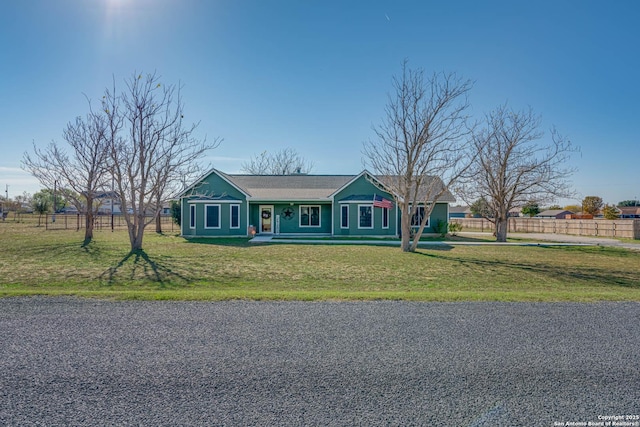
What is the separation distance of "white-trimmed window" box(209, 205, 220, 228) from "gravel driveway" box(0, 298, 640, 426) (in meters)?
18.0

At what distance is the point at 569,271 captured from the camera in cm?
1206

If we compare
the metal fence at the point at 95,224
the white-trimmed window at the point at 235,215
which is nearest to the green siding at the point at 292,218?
the white-trimmed window at the point at 235,215

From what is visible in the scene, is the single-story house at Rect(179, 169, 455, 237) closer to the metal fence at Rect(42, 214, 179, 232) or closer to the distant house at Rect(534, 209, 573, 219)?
the metal fence at Rect(42, 214, 179, 232)

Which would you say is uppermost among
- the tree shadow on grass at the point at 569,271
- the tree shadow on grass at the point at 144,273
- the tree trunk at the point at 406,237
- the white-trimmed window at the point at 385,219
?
the white-trimmed window at the point at 385,219

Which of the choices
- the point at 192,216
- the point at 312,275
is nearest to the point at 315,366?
the point at 312,275

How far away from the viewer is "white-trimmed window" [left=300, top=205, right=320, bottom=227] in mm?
A: 25141

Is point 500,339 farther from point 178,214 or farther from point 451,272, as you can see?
point 178,214

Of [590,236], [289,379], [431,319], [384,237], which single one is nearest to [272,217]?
[384,237]

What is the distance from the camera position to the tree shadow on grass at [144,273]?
9594mm

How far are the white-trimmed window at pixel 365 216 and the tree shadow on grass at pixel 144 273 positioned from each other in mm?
13800

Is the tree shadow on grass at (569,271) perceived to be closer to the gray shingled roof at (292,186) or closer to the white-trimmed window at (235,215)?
the gray shingled roof at (292,186)

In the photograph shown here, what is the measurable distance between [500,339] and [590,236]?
31.7 metres

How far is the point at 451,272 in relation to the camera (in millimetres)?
11625

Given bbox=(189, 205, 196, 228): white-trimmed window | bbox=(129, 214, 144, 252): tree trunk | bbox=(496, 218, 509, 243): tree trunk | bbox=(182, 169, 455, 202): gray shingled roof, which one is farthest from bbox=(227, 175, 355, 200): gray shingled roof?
bbox=(496, 218, 509, 243): tree trunk
